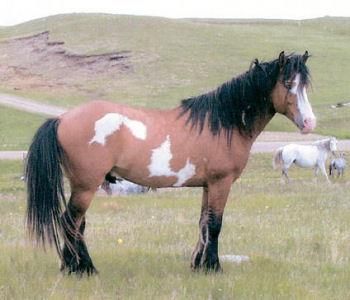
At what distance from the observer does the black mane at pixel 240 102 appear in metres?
8.16

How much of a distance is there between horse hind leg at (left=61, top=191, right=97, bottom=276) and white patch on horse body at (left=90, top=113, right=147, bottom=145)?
55 centimetres

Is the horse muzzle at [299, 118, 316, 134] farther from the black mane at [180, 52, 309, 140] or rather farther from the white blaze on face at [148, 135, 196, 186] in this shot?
the white blaze on face at [148, 135, 196, 186]

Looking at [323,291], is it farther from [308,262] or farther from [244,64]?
[244,64]

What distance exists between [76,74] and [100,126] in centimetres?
4698

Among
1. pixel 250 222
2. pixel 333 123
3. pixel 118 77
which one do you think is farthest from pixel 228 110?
pixel 118 77

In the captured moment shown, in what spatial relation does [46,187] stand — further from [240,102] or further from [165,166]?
[240,102]

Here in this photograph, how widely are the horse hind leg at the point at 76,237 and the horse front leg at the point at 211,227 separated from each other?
113 centimetres

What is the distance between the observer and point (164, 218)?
1323 cm

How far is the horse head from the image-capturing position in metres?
7.96

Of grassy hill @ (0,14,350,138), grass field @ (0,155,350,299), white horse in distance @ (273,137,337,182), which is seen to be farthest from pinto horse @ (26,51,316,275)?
grassy hill @ (0,14,350,138)

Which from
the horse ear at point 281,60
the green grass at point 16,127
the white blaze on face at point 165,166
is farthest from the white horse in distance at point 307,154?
the white blaze on face at point 165,166

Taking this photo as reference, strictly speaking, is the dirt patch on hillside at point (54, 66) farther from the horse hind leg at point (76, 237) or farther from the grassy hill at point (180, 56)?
the horse hind leg at point (76, 237)

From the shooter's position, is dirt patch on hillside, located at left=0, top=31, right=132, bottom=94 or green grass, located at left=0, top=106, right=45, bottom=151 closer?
green grass, located at left=0, top=106, right=45, bottom=151

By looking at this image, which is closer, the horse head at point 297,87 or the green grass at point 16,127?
the horse head at point 297,87
